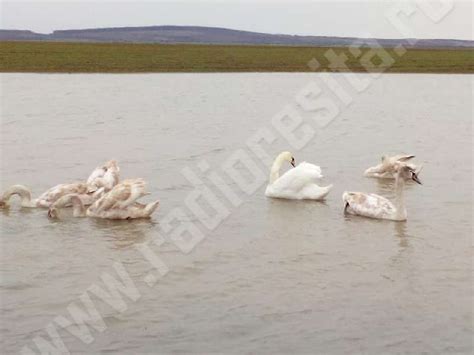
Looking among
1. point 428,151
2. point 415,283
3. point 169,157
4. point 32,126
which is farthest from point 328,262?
point 32,126

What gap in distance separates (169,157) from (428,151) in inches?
226

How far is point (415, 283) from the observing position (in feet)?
33.8

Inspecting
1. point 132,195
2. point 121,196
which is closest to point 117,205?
point 121,196

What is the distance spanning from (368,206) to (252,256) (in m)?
2.97

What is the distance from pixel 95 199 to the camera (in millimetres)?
13984

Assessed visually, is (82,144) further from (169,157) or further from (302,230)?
(302,230)

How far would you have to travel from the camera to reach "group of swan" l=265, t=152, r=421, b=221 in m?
13.6

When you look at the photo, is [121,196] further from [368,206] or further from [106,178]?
[368,206]

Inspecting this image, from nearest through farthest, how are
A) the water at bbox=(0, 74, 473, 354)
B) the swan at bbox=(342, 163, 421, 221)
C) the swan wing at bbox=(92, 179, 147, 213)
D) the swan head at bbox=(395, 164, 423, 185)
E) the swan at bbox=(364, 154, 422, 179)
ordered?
the water at bbox=(0, 74, 473, 354)
the swan wing at bbox=(92, 179, 147, 213)
the swan at bbox=(342, 163, 421, 221)
the swan head at bbox=(395, 164, 423, 185)
the swan at bbox=(364, 154, 422, 179)

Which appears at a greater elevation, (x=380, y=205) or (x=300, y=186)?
(x=300, y=186)

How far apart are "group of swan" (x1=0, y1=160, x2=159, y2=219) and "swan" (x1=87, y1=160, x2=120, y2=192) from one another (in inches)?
1.2

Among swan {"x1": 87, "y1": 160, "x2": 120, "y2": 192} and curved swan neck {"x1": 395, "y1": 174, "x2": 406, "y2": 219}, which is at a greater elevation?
swan {"x1": 87, "y1": 160, "x2": 120, "y2": 192}

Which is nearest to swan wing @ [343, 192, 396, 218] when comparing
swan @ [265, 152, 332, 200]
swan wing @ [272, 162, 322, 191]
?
swan @ [265, 152, 332, 200]

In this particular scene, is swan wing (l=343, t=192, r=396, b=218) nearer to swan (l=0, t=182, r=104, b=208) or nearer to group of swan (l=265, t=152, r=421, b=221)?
group of swan (l=265, t=152, r=421, b=221)
